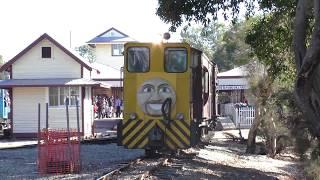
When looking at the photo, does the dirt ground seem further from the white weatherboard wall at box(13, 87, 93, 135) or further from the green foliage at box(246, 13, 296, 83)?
the white weatherboard wall at box(13, 87, 93, 135)

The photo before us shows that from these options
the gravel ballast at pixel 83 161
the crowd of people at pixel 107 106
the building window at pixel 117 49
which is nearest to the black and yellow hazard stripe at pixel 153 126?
the gravel ballast at pixel 83 161

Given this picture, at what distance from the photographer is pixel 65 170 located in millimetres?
13883

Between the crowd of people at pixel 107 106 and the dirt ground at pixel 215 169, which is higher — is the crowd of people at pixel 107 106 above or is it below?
above

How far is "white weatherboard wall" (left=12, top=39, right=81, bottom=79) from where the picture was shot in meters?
29.5

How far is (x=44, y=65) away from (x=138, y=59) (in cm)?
1517

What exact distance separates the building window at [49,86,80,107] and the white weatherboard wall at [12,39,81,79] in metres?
0.72

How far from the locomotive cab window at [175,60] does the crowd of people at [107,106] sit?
85.3ft

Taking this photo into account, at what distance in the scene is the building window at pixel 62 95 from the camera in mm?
29219

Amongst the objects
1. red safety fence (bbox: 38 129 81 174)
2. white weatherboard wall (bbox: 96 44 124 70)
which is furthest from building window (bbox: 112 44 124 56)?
red safety fence (bbox: 38 129 81 174)

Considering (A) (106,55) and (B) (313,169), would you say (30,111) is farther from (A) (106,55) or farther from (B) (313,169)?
(A) (106,55)

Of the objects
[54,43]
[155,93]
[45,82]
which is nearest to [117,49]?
[54,43]

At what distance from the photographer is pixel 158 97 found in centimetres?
1513

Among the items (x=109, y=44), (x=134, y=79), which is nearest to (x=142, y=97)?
(x=134, y=79)

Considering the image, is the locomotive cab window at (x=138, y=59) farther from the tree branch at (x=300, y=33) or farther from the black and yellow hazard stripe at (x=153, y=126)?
the tree branch at (x=300, y=33)
